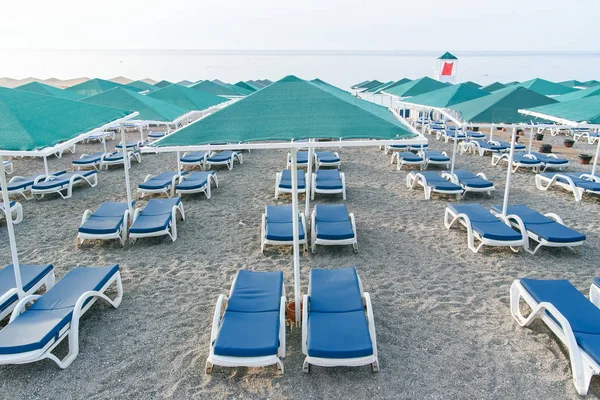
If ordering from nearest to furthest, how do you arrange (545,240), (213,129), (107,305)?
1. (213,129)
2. (107,305)
3. (545,240)

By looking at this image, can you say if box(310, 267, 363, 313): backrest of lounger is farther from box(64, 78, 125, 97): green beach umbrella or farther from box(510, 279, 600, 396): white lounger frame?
box(64, 78, 125, 97): green beach umbrella

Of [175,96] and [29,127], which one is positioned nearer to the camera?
[29,127]

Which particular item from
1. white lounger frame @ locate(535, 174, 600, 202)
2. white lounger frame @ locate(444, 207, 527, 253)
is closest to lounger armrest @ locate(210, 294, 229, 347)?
white lounger frame @ locate(444, 207, 527, 253)

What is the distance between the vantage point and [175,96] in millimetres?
11109

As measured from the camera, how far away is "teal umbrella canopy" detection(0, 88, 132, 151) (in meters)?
3.28

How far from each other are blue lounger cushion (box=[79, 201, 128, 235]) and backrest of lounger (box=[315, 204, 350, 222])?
10.1 feet

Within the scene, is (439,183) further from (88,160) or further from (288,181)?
(88,160)

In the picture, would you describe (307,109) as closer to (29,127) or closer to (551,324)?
(29,127)

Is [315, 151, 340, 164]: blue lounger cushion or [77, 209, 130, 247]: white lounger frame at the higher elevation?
[315, 151, 340, 164]: blue lounger cushion

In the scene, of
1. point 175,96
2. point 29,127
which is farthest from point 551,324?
point 175,96

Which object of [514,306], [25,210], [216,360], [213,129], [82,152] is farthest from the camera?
[82,152]

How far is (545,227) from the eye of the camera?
6.13 meters

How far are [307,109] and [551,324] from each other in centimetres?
301

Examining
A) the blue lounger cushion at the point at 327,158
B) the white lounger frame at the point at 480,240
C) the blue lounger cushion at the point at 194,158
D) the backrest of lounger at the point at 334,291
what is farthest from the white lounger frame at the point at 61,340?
the blue lounger cushion at the point at 327,158
